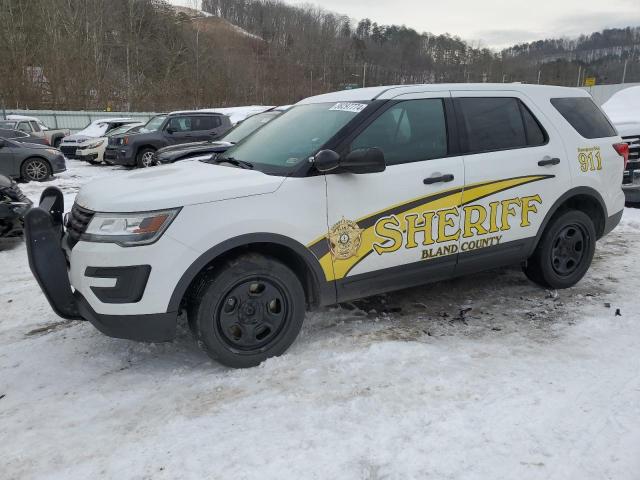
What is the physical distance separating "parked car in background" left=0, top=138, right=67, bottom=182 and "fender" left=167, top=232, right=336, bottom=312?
11831 millimetres

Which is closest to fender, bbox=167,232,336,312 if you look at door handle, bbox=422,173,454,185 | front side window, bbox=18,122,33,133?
door handle, bbox=422,173,454,185

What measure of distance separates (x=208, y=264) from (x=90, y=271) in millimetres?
679

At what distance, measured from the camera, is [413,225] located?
146 inches

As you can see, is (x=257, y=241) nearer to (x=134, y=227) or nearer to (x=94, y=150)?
(x=134, y=227)

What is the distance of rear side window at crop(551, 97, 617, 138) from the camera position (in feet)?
15.1

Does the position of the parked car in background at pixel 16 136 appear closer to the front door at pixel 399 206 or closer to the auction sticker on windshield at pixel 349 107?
the auction sticker on windshield at pixel 349 107

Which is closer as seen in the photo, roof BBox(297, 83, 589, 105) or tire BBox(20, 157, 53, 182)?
roof BBox(297, 83, 589, 105)

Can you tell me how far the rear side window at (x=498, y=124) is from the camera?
4.04 m

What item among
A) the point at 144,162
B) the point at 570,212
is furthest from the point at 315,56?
the point at 570,212

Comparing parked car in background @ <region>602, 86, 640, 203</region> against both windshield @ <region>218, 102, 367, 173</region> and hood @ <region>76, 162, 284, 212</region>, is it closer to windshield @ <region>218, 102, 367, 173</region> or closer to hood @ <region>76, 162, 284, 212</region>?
windshield @ <region>218, 102, 367, 173</region>

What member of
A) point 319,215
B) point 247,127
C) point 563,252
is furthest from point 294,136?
point 247,127

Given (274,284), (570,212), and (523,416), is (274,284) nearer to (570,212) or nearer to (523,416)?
(523,416)

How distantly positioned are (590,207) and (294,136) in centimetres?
295

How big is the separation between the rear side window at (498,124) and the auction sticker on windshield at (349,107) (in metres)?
0.83
